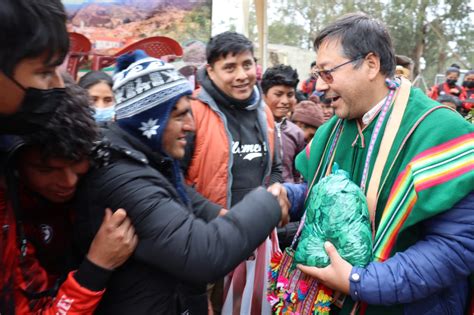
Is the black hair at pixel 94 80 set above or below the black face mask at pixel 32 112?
below

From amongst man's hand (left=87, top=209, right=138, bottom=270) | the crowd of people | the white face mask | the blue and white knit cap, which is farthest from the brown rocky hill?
man's hand (left=87, top=209, right=138, bottom=270)

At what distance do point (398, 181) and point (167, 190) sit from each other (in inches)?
34.7

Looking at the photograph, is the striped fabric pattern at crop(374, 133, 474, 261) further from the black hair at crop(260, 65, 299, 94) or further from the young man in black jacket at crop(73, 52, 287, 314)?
the black hair at crop(260, 65, 299, 94)

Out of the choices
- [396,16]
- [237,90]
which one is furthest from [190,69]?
[396,16]

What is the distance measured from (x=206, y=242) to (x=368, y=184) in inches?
31.3

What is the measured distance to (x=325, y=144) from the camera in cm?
219

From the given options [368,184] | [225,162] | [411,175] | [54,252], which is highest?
[411,175]

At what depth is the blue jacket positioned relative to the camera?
159 centimetres

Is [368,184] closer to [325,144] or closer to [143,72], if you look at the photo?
[325,144]

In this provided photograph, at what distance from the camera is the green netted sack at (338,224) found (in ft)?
5.50

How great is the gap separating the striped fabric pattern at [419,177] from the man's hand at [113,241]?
940mm

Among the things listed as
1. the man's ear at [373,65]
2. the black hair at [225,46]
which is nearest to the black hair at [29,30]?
the man's ear at [373,65]

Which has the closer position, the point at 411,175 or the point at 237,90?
the point at 411,175

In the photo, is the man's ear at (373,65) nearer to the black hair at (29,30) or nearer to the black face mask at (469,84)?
the black hair at (29,30)
